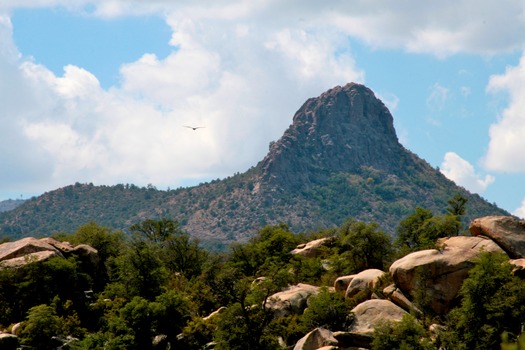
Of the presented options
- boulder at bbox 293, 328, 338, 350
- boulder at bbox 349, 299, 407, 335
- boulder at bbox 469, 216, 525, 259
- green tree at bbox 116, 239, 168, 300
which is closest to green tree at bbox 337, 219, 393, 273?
boulder at bbox 469, 216, 525, 259

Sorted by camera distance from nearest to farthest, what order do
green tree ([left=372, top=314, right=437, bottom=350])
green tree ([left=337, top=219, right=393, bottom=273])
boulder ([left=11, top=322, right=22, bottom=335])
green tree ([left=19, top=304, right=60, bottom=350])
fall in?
green tree ([left=372, top=314, right=437, bottom=350]) → green tree ([left=19, top=304, right=60, bottom=350]) → boulder ([left=11, top=322, right=22, bottom=335]) → green tree ([left=337, top=219, right=393, bottom=273])

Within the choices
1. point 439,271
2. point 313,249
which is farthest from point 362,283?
point 313,249

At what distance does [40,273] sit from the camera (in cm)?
7325

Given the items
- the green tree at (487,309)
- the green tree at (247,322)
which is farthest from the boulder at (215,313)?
the green tree at (487,309)

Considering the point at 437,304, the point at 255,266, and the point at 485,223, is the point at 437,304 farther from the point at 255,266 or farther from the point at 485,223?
the point at 255,266

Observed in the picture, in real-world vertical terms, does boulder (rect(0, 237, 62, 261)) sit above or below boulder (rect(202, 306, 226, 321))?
above

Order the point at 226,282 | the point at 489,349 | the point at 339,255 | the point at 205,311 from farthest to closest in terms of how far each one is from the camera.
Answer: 1. the point at 339,255
2. the point at 205,311
3. the point at 226,282
4. the point at 489,349

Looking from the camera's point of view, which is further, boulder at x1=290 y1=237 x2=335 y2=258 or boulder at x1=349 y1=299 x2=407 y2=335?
boulder at x1=290 y1=237 x2=335 y2=258

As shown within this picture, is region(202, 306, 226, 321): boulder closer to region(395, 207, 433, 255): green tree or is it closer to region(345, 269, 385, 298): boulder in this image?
region(345, 269, 385, 298): boulder

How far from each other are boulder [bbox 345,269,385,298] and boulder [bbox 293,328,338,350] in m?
8.85

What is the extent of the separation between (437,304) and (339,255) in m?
19.3

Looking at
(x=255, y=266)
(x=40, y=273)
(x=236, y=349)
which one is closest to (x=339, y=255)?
(x=255, y=266)

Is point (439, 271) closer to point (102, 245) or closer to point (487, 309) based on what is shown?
point (487, 309)

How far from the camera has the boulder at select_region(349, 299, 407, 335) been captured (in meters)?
57.4
